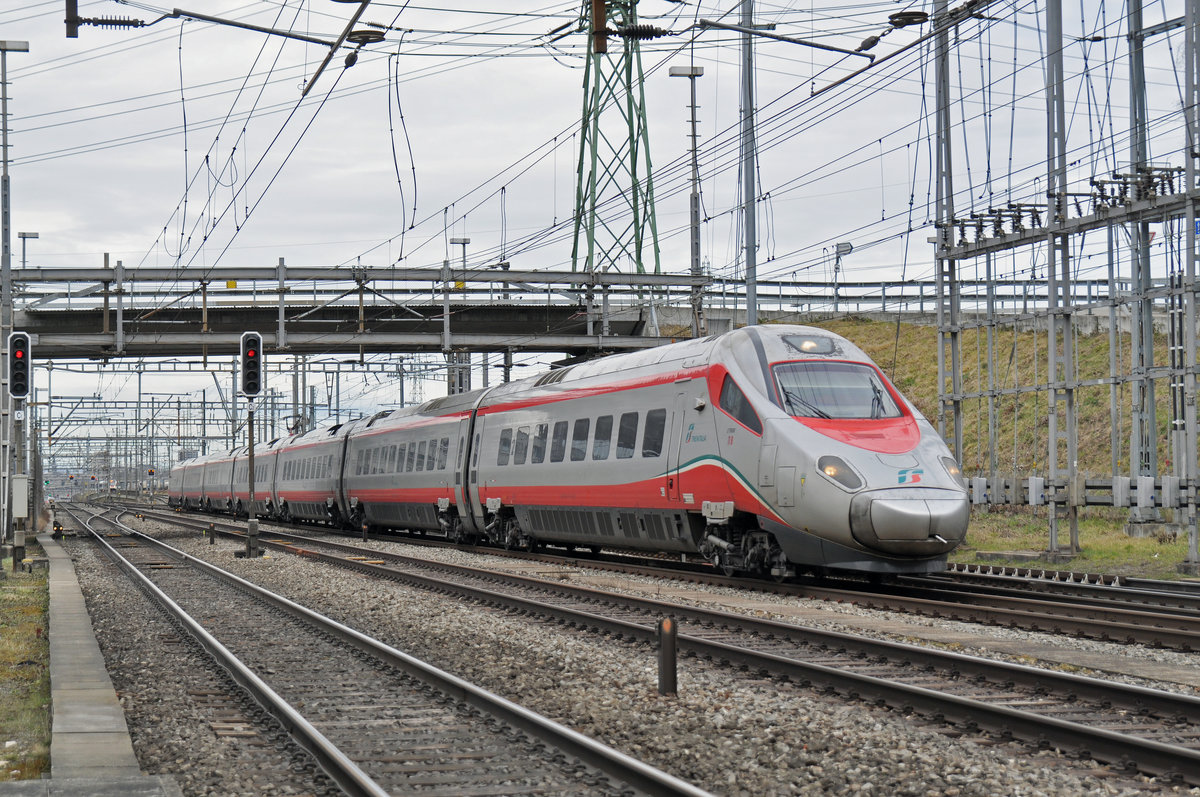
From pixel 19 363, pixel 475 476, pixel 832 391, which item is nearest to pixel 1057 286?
pixel 832 391

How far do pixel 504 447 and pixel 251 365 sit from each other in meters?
5.26

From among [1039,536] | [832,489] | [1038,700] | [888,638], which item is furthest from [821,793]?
[1039,536]

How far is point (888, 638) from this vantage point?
12.2m

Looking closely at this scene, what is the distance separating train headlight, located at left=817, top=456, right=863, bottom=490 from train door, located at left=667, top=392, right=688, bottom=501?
10.9 feet

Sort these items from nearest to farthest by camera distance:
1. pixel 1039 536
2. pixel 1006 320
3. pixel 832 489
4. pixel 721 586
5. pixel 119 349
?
pixel 832 489, pixel 721 586, pixel 1006 320, pixel 1039 536, pixel 119 349

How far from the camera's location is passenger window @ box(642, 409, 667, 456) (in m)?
19.3

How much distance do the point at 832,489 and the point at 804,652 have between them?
13.8 feet

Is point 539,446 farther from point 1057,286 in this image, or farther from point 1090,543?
point 1090,543

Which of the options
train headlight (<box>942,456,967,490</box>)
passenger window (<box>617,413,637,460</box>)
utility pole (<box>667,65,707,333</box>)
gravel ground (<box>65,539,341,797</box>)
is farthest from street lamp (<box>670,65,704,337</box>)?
gravel ground (<box>65,539,341,797</box>)

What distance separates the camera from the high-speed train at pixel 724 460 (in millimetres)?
15555

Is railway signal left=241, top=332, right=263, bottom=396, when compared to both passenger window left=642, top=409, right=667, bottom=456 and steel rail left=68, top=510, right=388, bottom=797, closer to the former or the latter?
passenger window left=642, top=409, right=667, bottom=456

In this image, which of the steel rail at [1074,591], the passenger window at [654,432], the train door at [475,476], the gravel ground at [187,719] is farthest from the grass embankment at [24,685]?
the steel rail at [1074,591]

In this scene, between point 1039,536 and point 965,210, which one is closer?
point 965,210

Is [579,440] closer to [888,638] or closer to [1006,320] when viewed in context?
[1006,320]
